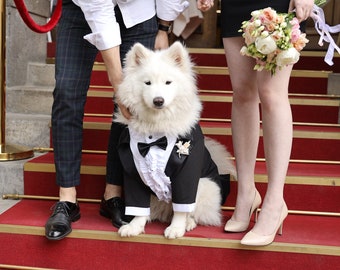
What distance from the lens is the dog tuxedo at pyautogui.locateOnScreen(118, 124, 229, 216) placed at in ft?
6.73

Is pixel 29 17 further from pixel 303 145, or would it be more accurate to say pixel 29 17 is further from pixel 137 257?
pixel 303 145

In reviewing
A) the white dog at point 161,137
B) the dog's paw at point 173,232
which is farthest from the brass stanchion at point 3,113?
the dog's paw at point 173,232

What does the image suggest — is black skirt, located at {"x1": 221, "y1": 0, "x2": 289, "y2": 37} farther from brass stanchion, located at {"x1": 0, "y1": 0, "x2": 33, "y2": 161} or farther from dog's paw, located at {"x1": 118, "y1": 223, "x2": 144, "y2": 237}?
brass stanchion, located at {"x1": 0, "y1": 0, "x2": 33, "y2": 161}

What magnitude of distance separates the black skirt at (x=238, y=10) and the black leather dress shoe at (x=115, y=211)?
96 centimetres

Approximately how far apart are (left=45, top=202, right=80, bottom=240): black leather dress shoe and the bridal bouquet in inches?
45.0

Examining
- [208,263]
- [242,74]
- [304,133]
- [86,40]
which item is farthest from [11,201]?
[304,133]

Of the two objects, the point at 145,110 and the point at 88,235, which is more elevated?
the point at 145,110

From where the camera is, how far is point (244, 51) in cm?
183

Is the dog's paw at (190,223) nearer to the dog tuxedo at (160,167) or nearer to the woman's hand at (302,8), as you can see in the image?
the dog tuxedo at (160,167)

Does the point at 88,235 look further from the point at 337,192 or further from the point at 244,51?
the point at 337,192

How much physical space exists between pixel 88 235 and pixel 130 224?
20 centimetres

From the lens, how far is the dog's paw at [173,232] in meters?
2.07

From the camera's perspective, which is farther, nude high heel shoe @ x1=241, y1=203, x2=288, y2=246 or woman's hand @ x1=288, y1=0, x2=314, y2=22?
nude high heel shoe @ x1=241, y1=203, x2=288, y2=246

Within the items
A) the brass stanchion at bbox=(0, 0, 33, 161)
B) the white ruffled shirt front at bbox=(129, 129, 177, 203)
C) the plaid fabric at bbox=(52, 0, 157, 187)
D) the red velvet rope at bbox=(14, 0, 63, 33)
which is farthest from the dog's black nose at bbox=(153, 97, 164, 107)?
the brass stanchion at bbox=(0, 0, 33, 161)
